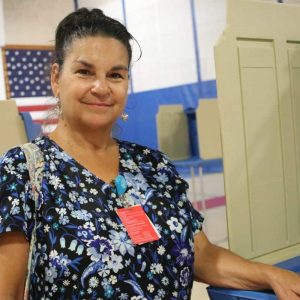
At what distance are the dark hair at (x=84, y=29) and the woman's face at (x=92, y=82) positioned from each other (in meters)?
0.02

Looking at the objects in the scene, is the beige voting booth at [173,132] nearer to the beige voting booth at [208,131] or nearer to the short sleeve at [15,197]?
the beige voting booth at [208,131]

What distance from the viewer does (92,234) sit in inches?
41.1

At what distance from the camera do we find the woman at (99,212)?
1016 millimetres

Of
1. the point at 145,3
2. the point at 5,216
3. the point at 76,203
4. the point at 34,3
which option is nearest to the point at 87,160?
the point at 76,203

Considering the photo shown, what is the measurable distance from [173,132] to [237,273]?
385 centimetres

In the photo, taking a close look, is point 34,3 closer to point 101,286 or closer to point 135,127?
point 135,127

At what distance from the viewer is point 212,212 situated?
5016 mm

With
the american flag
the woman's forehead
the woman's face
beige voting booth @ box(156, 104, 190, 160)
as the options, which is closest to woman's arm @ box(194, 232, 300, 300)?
the woman's face

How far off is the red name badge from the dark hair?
411mm

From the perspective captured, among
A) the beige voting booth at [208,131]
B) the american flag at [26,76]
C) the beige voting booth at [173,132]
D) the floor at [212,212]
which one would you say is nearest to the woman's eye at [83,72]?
the floor at [212,212]

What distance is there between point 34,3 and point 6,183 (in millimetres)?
6153

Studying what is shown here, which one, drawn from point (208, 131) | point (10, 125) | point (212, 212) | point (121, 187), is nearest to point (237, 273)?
point (121, 187)

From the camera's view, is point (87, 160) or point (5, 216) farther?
point (87, 160)

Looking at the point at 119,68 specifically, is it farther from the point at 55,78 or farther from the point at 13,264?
the point at 13,264
